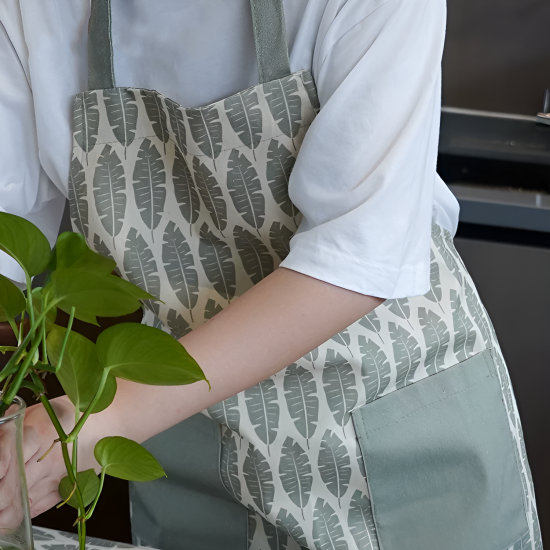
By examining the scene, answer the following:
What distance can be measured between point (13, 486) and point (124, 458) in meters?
0.06

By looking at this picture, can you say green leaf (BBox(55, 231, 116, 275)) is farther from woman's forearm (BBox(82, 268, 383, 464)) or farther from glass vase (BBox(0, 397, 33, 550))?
woman's forearm (BBox(82, 268, 383, 464))

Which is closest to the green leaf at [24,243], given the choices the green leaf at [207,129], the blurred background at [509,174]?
the green leaf at [207,129]

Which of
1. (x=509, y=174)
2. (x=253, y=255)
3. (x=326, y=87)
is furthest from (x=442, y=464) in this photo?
(x=509, y=174)

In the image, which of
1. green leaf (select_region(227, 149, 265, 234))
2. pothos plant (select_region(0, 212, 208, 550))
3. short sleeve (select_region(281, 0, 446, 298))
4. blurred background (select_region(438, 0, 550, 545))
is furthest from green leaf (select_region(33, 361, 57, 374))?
blurred background (select_region(438, 0, 550, 545))

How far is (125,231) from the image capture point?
744 millimetres

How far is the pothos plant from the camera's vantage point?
1.08 feet

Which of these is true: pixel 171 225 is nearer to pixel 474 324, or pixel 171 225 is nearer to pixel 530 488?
pixel 474 324

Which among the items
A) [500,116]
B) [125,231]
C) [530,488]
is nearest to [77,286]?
[125,231]

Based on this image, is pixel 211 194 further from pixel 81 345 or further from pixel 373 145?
pixel 81 345

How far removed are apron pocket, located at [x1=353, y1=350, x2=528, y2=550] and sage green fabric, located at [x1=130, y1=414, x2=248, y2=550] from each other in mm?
188

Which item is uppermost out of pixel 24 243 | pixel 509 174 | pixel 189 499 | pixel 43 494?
pixel 24 243

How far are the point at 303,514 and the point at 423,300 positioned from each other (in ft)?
0.89

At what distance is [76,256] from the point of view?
0.38 metres

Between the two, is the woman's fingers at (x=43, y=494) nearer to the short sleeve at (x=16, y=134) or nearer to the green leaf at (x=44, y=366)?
the green leaf at (x=44, y=366)
